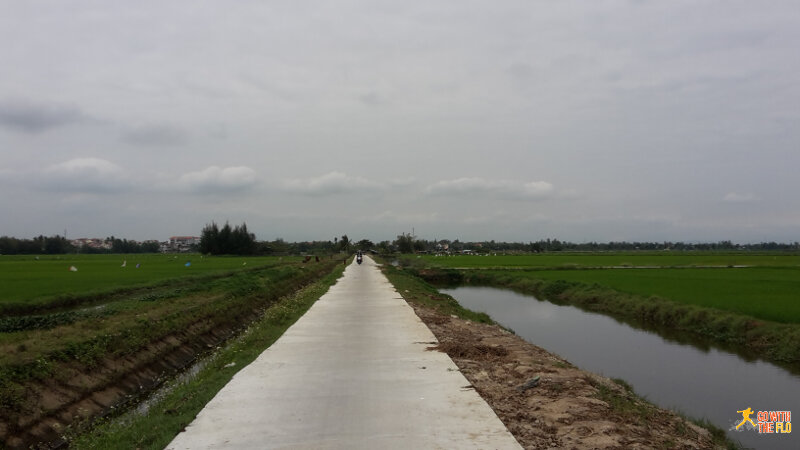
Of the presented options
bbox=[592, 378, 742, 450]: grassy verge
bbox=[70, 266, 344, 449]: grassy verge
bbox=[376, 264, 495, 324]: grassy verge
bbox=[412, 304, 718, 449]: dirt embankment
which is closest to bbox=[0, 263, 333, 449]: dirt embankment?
bbox=[70, 266, 344, 449]: grassy verge

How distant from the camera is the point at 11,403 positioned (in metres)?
8.20

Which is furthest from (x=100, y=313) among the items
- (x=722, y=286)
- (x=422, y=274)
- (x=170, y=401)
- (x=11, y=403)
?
(x=422, y=274)

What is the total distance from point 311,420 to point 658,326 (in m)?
A: 19.2

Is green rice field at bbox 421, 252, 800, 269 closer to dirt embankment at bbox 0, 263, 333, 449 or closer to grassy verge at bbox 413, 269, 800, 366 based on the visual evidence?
grassy verge at bbox 413, 269, 800, 366

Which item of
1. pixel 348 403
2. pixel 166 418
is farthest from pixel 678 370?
pixel 166 418

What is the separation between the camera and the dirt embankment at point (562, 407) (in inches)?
237

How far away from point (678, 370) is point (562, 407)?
8.30 m

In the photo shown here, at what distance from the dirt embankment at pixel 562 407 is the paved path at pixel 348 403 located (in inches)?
16.5

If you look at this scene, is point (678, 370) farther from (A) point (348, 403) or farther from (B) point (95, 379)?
(B) point (95, 379)

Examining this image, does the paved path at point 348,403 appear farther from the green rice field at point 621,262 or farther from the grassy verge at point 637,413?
the green rice field at point 621,262

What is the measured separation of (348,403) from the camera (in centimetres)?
684

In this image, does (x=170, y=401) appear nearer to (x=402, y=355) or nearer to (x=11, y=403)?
(x=11, y=403)

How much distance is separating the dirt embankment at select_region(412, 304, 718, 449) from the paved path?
0.42 meters

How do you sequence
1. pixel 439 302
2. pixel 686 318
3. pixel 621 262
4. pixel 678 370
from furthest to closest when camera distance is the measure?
pixel 621 262
pixel 439 302
pixel 686 318
pixel 678 370
